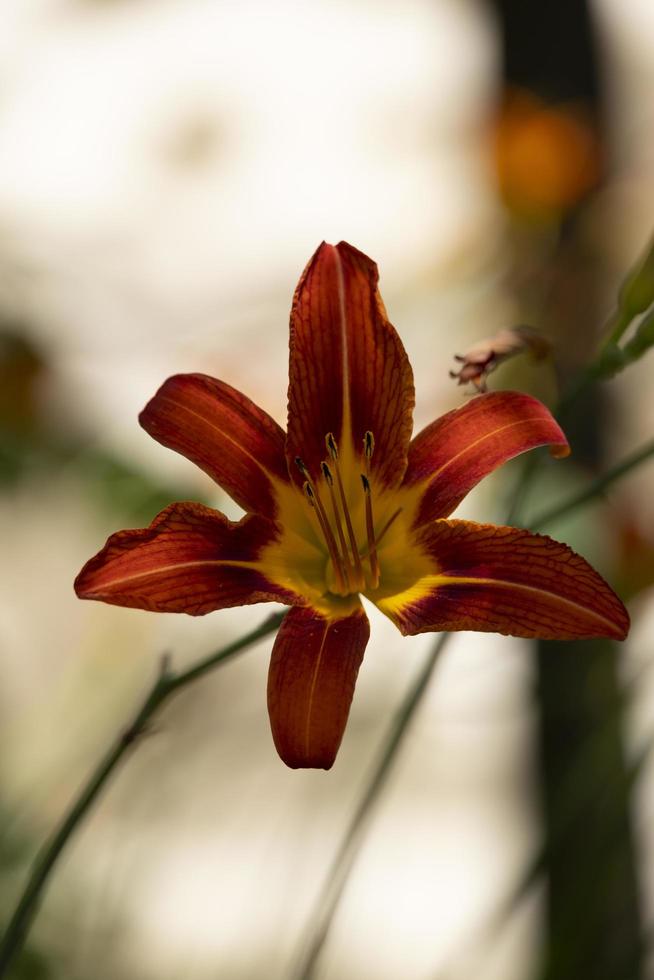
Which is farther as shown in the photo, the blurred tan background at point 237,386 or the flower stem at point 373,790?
the blurred tan background at point 237,386

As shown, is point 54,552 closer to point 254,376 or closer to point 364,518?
point 254,376

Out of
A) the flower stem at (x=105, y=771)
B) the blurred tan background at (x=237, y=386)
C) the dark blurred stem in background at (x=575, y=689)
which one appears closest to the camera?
the flower stem at (x=105, y=771)

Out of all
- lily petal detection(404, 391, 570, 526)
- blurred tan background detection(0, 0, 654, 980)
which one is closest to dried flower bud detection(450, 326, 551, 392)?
lily petal detection(404, 391, 570, 526)

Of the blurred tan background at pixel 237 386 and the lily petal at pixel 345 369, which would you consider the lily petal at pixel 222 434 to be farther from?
the blurred tan background at pixel 237 386

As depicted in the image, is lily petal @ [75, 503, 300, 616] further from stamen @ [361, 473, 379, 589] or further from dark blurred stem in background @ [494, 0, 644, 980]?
dark blurred stem in background @ [494, 0, 644, 980]

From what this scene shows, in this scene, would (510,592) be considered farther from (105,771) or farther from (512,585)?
(105,771)

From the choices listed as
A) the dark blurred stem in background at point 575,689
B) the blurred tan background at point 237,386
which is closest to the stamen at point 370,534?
the dark blurred stem in background at point 575,689

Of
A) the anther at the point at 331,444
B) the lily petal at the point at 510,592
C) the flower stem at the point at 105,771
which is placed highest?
the anther at the point at 331,444
